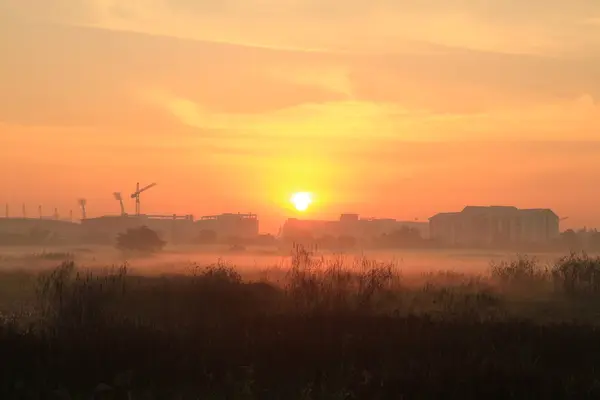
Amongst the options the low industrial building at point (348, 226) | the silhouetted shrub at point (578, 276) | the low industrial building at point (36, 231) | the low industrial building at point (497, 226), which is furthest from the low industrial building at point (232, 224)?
the silhouetted shrub at point (578, 276)

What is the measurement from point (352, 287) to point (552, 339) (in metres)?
7.62

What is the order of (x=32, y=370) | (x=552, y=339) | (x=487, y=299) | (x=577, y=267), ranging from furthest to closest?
(x=577, y=267), (x=487, y=299), (x=552, y=339), (x=32, y=370)

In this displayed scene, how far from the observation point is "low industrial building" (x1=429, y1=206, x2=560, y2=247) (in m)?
101

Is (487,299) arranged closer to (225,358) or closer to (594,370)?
(594,370)

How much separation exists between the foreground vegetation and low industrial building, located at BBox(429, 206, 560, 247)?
77.9 meters

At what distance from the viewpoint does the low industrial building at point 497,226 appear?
10075 cm

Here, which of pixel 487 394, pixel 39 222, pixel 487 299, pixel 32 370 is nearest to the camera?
pixel 487 394

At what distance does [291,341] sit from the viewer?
1424cm

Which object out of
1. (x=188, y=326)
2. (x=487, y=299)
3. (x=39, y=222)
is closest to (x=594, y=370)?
(x=188, y=326)

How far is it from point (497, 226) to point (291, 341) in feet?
306

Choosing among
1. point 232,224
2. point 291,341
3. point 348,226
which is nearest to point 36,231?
point 232,224

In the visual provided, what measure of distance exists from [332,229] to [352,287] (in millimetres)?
97974

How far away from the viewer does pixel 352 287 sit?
21.9 meters

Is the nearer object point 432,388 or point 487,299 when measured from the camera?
point 432,388
